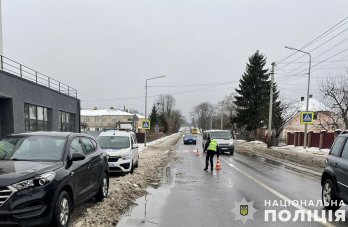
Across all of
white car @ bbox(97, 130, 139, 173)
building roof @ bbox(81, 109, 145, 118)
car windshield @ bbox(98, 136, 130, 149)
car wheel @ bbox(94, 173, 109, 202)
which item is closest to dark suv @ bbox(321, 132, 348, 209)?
car wheel @ bbox(94, 173, 109, 202)

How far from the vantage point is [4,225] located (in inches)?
204

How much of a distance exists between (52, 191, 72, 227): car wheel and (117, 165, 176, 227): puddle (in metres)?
0.98

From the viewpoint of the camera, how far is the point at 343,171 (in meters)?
7.16

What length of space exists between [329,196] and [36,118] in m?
20.3

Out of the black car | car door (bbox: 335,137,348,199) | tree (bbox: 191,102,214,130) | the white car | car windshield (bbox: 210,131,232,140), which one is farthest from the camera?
tree (bbox: 191,102,214,130)

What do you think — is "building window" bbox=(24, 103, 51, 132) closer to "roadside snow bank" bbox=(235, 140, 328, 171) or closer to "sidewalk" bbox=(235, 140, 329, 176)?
"sidewalk" bbox=(235, 140, 329, 176)

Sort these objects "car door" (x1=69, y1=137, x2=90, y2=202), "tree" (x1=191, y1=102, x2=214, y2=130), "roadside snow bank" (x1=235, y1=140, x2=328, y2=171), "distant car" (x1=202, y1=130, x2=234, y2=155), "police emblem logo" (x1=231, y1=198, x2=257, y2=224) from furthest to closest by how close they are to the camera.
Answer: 1. "tree" (x1=191, y1=102, x2=214, y2=130)
2. "distant car" (x1=202, y1=130, x2=234, y2=155)
3. "roadside snow bank" (x1=235, y1=140, x2=328, y2=171)
4. "police emblem logo" (x1=231, y1=198, x2=257, y2=224)
5. "car door" (x1=69, y1=137, x2=90, y2=202)

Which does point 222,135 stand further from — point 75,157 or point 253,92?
point 253,92

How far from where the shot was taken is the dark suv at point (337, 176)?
7.14m

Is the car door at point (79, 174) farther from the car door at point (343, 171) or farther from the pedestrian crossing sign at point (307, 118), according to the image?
the pedestrian crossing sign at point (307, 118)

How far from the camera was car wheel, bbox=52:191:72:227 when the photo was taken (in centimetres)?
575

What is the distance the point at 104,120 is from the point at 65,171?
117m

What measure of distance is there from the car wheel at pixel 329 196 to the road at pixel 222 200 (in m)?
0.26

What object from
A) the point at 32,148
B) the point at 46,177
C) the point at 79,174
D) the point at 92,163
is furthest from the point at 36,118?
the point at 46,177
